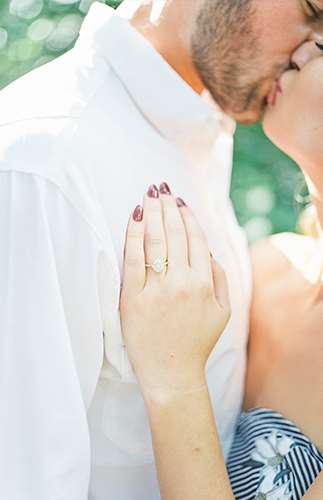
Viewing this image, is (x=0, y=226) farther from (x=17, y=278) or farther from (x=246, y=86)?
(x=246, y=86)

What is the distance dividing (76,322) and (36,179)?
0.25 metres

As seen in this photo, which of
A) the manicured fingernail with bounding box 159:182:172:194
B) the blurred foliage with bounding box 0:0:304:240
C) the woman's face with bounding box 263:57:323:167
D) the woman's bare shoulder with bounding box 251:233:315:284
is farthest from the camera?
the blurred foliage with bounding box 0:0:304:240

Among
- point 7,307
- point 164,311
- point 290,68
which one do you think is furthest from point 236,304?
point 7,307

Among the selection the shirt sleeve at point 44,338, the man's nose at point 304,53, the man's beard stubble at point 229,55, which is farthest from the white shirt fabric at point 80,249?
the man's nose at point 304,53

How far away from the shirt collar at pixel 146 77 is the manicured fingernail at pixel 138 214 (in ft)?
0.79

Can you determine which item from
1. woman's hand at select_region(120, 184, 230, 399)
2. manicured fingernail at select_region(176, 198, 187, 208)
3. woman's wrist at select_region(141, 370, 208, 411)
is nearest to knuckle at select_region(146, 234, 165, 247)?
woman's hand at select_region(120, 184, 230, 399)

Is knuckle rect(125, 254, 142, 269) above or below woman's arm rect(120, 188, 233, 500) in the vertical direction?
above

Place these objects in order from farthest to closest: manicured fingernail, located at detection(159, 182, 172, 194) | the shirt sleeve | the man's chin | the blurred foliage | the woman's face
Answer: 1. the blurred foliage
2. the man's chin
3. the woman's face
4. manicured fingernail, located at detection(159, 182, 172, 194)
5. the shirt sleeve

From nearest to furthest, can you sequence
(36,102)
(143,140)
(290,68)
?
(36,102), (143,140), (290,68)

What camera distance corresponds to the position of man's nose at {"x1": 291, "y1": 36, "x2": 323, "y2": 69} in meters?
1.74

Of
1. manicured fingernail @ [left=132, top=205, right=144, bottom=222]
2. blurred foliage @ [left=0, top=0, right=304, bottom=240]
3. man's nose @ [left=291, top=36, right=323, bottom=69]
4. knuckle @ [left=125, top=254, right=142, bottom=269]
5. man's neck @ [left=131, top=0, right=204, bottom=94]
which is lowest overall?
blurred foliage @ [left=0, top=0, right=304, bottom=240]

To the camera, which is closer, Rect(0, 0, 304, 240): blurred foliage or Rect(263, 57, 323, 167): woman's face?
Rect(263, 57, 323, 167): woman's face

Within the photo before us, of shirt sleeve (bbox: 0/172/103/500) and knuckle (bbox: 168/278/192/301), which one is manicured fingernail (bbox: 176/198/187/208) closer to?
knuckle (bbox: 168/278/192/301)

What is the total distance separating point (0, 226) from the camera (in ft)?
4.51
